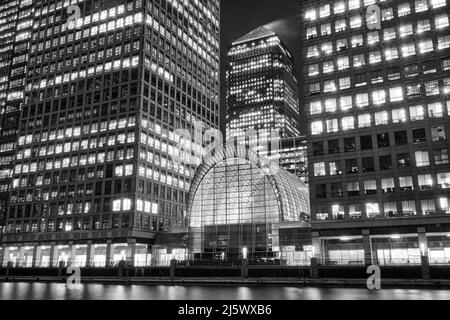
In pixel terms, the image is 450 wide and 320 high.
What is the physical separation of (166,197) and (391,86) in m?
69.2

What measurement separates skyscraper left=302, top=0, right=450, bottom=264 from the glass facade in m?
18.0

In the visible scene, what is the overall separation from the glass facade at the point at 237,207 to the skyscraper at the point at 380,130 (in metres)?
18.0

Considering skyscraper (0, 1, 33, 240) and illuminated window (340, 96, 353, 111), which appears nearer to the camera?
illuminated window (340, 96, 353, 111)

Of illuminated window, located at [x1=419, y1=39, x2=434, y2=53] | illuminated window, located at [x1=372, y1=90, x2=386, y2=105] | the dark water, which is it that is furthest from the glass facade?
the dark water

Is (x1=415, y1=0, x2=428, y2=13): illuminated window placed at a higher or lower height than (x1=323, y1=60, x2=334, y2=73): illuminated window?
higher

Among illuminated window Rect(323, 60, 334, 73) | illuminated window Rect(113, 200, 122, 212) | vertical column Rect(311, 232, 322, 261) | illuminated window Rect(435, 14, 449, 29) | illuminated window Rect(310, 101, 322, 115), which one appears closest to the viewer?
vertical column Rect(311, 232, 322, 261)

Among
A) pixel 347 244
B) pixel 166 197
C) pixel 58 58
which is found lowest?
pixel 347 244

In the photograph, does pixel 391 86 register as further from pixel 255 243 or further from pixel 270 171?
pixel 255 243

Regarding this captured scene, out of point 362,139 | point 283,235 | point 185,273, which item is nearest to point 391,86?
point 362,139

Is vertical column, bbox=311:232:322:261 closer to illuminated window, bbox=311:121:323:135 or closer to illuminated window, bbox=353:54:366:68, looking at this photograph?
illuminated window, bbox=311:121:323:135

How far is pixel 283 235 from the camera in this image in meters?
92.7

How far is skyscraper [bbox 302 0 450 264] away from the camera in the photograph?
2936 inches
